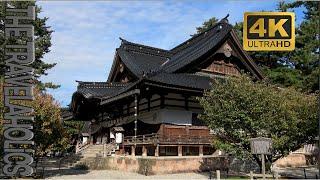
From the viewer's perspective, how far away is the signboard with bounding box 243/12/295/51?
13328mm

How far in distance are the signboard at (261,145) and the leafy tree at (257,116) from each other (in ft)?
6.87

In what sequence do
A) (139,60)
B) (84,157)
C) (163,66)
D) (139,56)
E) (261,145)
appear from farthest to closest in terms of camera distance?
1. (139,56)
2. (139,60)
3. (84,157)
4. (163,66)
5. (261,145)

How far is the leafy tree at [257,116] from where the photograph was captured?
63.0 feet

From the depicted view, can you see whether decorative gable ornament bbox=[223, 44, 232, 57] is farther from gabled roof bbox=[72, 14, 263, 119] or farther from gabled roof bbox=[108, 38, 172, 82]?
gabled roof bbox=[108, 38, 172, 82]

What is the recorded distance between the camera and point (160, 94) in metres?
26.4

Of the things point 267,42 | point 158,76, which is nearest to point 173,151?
point 158,76

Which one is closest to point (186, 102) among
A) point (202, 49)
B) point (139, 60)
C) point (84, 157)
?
point (202, 49)

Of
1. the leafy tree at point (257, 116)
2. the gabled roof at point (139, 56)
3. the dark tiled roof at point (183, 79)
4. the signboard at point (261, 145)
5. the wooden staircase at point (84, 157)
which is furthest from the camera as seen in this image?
the gabled roof at point (139, 56)

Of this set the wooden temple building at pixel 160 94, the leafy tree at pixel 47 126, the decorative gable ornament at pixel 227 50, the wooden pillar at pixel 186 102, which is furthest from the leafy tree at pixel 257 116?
the decorative gable ornament at pixel 227 50

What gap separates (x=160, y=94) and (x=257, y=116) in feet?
28.2

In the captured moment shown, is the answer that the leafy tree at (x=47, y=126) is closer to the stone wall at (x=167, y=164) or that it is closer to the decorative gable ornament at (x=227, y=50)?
the stone wall at (x=167, y=164)

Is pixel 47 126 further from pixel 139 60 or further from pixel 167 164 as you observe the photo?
pixel 139 60

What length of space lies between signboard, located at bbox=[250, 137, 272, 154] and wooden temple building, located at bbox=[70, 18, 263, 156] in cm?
751

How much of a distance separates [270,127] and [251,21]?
7437 mm
